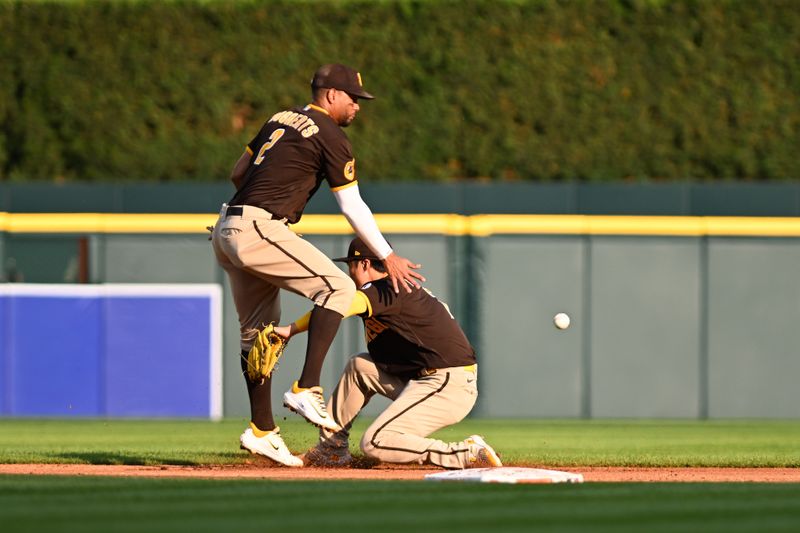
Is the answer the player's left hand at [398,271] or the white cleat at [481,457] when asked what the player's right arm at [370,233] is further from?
the white cleat at [481,457]

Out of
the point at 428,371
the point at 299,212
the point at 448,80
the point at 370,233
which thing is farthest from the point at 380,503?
the point at 448,80

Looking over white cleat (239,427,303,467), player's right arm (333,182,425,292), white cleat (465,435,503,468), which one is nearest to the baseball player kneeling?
white cleat (465,435,503,468)

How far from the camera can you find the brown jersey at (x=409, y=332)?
21.4 ft

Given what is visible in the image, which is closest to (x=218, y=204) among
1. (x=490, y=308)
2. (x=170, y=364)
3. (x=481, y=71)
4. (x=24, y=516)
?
(x=170, y=364)

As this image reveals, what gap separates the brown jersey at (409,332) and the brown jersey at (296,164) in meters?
0.54

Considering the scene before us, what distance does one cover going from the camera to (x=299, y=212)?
659 centimetres

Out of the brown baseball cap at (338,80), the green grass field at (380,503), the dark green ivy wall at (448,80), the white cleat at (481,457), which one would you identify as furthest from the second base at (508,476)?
the dark green ivy wall at (448,80)

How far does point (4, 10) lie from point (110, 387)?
4844 mm

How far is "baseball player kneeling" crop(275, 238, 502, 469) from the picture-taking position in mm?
→ 6453

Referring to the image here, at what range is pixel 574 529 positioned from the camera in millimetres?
4242

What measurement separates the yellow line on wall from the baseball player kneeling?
208 inches

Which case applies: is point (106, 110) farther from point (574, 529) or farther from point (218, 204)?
point (574, 529)

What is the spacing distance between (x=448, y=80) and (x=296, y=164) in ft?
26.9

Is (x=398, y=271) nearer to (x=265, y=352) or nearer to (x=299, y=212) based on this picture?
(x=299, y=212)
